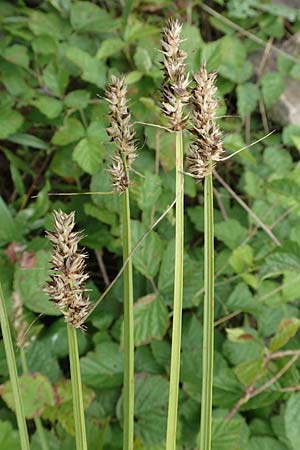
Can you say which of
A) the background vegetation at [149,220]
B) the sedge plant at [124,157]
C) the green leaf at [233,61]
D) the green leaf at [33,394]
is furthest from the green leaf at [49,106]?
the sedge plant at [124,157]

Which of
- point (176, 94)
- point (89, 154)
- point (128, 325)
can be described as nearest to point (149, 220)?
point (89, 154)

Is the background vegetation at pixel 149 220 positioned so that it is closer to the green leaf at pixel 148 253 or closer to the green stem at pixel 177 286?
the green leaf at pixel 148 253

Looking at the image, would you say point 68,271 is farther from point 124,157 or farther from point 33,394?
point 33,394

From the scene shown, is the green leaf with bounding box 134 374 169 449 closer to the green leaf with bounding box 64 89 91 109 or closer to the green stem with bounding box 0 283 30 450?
the green stem with bounding box 0 283 30 450

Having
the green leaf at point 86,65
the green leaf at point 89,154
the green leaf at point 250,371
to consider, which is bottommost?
the green leaf at point 250,371

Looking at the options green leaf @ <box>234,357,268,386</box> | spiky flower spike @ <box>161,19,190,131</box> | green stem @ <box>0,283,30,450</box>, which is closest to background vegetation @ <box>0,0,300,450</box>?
green leaf @ <box>234,357,268,386</box>
